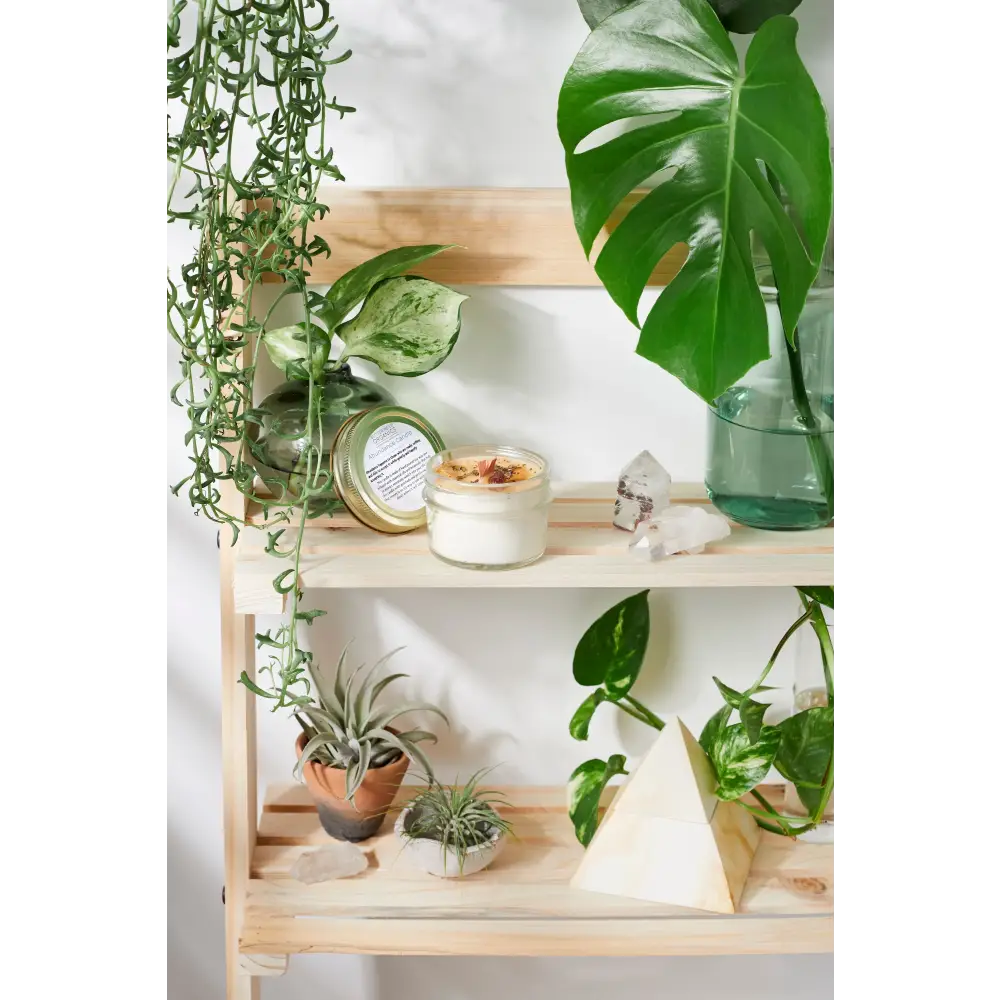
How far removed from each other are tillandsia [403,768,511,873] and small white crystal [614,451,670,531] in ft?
1.00

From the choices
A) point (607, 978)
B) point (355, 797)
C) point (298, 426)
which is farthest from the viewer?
point (607, 978)

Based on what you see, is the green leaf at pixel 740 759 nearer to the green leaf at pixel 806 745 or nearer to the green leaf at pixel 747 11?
the green leaf at pixel 806 745

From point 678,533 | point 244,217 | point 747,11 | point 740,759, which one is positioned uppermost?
point 747,11

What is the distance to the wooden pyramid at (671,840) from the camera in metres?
0.99

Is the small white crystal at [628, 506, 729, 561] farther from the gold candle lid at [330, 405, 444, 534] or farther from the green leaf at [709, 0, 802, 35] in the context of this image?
the green leaf at [709, 0, 802, 35]

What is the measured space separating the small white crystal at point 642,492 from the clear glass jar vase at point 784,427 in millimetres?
71

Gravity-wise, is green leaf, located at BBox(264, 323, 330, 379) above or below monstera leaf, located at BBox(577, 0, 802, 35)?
below

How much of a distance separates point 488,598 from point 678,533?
29 cm

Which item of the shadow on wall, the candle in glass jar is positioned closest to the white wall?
the shadow on wall

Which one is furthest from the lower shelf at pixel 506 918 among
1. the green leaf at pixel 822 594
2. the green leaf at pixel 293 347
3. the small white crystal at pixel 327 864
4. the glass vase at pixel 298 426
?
the green leaf at pixel 293 347

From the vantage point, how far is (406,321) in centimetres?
96

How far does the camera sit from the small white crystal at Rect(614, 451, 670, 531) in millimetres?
961

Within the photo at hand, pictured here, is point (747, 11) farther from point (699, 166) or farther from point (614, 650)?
point (614, 650)

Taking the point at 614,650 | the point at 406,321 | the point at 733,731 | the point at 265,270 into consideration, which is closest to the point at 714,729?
the point at 733,731
